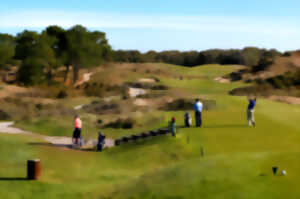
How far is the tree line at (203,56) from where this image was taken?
148500mm

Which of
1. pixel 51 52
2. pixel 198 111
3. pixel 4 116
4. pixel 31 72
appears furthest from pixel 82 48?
pixel 198 111

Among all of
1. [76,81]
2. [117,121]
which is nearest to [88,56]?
[76,81]

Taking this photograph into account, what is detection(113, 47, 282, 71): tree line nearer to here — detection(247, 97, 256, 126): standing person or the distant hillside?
the distant hillside

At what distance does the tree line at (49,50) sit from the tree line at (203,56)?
5531 cm

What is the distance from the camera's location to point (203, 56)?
158 metres

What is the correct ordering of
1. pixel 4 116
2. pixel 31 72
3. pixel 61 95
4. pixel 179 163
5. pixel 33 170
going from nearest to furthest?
pixel 33 170 < pixel 179 163 < pixel 4 116 < pixel 61 95 < pixel 31 72

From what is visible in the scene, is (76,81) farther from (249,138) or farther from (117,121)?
(249,138)

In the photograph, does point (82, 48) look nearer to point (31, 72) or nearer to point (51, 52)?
point (51, 52)

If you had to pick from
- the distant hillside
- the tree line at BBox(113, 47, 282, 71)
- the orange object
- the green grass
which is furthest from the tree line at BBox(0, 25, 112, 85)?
the orange object

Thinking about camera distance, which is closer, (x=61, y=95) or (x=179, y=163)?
(x=179, y=163)

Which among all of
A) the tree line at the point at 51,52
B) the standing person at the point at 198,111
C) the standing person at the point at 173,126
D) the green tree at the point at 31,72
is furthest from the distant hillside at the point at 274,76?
the standing person at the point at 173,126

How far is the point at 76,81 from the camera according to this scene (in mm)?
102750

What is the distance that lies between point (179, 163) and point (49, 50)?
67.0 meters

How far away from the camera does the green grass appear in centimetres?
1791
